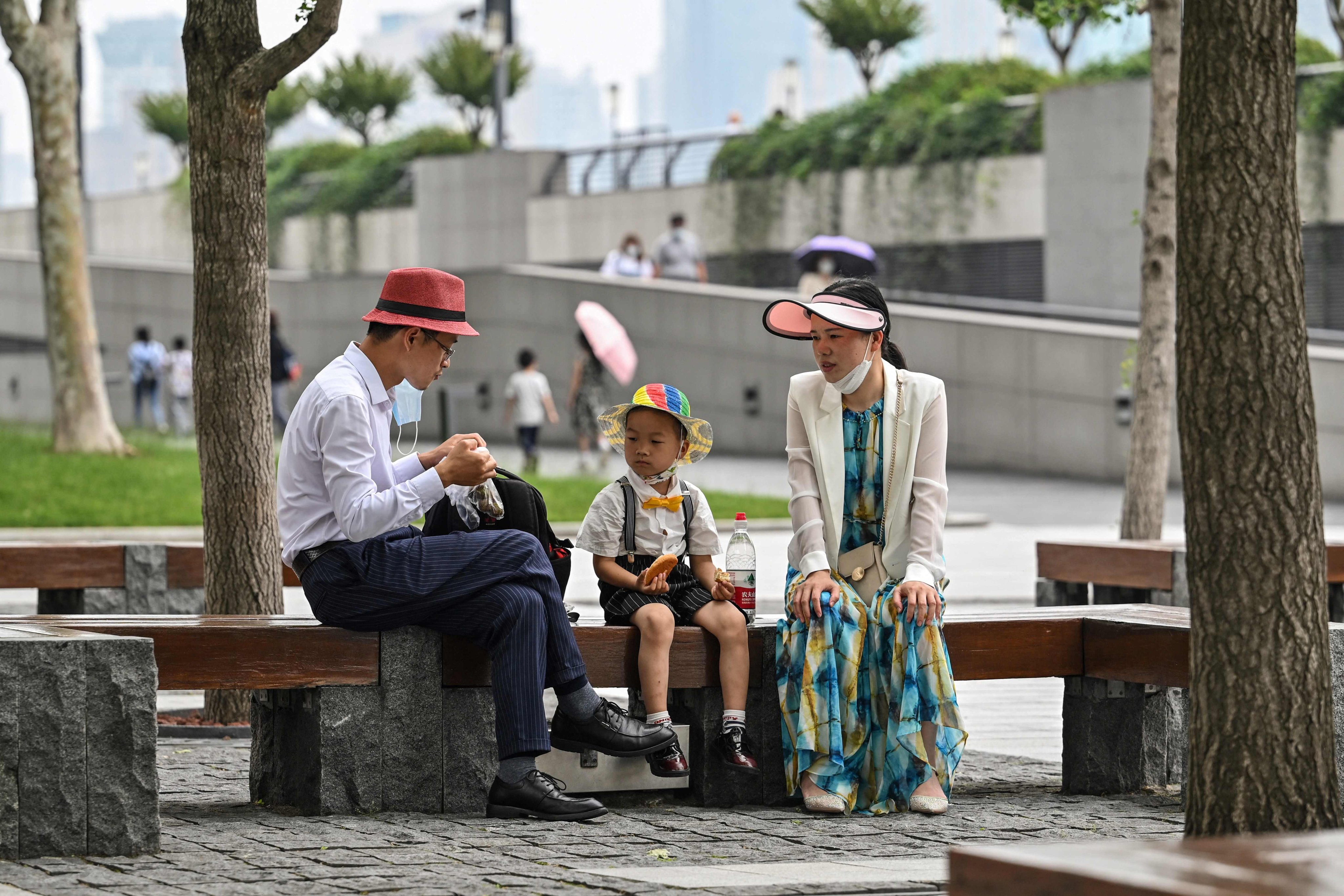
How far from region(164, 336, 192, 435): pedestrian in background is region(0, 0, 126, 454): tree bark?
6.89 meters

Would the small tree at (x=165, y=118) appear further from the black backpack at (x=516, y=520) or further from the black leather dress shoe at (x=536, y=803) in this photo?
the black leather dress shoe at (x=536, y=803)

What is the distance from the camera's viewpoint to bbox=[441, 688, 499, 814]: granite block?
20.0 ft

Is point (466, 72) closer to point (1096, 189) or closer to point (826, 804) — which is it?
point (1096, 189)

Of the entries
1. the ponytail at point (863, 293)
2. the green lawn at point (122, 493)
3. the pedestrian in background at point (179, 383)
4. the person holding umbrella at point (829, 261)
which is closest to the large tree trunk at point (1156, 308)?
the green lawn at point (122, 493)

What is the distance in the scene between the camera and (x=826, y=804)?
6.21 m

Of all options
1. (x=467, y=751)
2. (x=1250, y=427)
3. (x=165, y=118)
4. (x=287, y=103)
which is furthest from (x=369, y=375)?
(x=165, y=118)

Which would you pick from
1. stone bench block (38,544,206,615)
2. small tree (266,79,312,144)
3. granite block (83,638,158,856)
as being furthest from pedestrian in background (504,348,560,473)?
small tree (266,79,312,144)

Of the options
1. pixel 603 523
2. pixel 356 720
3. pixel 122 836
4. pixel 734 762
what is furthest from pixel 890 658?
pixel 122 836

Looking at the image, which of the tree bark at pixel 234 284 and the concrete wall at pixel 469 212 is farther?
the concrete wall at pixel 469 212

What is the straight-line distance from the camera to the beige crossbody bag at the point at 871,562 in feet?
21.0

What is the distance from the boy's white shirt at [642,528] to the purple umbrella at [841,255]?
1423cm

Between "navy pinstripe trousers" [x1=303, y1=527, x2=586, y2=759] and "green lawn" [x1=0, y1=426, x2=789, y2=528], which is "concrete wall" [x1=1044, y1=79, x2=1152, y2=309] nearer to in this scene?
"green lawn" [x1=0, y1=426, x2=789, y2=528]

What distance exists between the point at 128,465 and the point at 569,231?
16206 mm

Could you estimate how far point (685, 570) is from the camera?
6.46 meters
